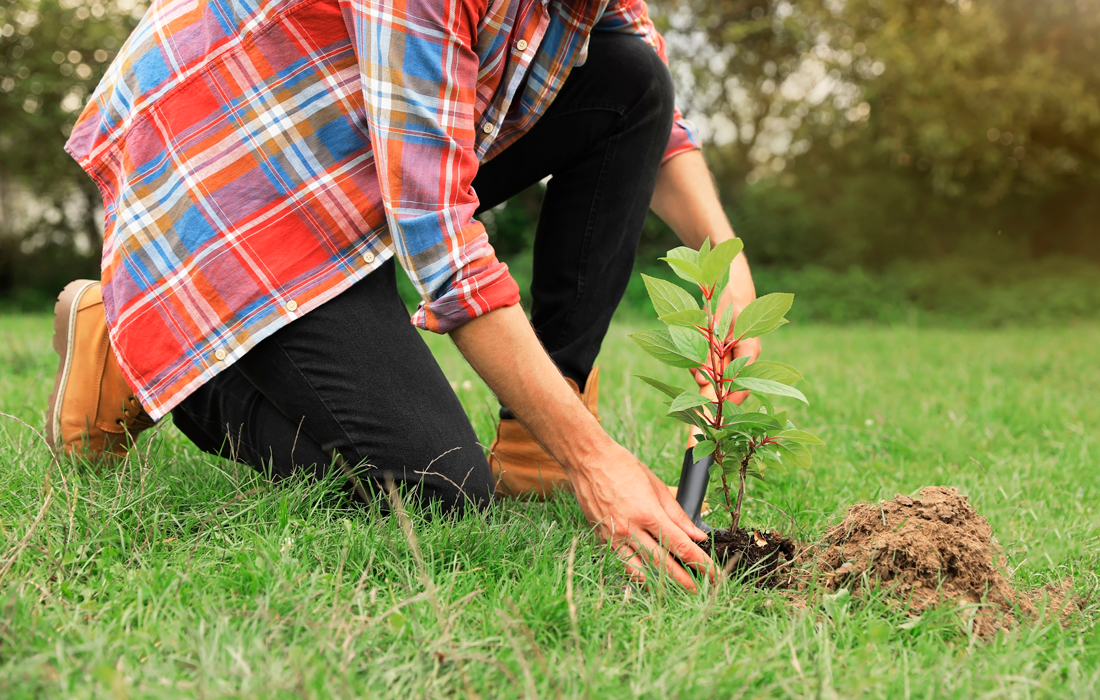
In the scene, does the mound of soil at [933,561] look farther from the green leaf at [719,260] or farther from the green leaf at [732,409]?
the green leaf at [719,260]

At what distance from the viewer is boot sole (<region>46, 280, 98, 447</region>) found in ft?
5.79

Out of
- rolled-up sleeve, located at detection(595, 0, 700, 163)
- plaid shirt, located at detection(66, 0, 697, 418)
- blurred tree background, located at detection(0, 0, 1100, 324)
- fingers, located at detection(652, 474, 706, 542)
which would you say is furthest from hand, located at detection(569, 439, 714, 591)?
blurred tree background, located at detection(0, 0, 1100, 324)

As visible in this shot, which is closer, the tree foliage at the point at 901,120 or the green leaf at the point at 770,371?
the green leaf at the point at 770,371

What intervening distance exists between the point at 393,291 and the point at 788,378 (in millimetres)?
901

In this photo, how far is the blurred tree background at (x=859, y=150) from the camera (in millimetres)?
9570

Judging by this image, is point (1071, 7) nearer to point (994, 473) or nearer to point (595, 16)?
point (994, 473)

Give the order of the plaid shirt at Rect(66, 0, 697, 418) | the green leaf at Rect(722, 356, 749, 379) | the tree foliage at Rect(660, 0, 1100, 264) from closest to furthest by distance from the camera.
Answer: the green leaf at Rect(722, 356, 749, 379) < the plaid shirt at Rect(66, 0, 697, 418) < the tree foliage at Rect(660, 0, 1100, 264)

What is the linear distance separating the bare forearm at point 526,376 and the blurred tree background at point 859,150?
8.42 meters

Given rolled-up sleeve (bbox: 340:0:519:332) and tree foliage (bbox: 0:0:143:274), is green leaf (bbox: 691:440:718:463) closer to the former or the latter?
rolled-up sleeve (bbox: 340:0:519:332)

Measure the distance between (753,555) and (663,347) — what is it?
0.44 metres

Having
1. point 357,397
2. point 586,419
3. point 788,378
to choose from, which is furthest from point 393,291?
point 788,378

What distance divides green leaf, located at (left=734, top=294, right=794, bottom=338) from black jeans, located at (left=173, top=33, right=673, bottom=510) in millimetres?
694

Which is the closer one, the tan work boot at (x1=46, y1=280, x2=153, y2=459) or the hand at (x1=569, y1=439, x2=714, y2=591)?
the hand at (x1=569, y1=439, x2=714, y2=591)

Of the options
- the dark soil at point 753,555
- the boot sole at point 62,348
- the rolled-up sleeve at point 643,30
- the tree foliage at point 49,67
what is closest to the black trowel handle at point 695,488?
the dark soil at point 753,555
